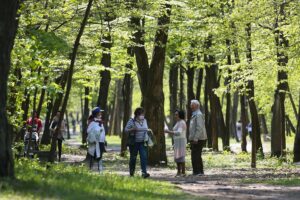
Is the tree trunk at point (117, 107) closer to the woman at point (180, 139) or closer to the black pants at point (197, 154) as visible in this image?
the woman at point (180, 139)

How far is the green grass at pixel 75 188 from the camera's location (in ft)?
27.5

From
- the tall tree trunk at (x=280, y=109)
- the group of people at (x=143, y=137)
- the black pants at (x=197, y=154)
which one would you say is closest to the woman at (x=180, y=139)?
the group of people at (x=143, y=137)

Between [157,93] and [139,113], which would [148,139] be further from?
[157,93]

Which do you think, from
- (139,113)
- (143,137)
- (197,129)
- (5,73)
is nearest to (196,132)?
(197,129)

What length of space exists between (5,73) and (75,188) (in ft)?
7.22

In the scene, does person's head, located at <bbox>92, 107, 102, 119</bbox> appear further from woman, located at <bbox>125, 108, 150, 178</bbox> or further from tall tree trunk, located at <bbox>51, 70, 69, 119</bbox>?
tall tree trunk, located at <bbox>51, 70, 69, 119</bbox>

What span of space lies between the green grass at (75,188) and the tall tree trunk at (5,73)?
32 centimetres

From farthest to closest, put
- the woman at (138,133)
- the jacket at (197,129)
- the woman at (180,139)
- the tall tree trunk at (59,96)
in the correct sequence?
the tall tree trunk at (59,96)
the woman at (180,139)
the jacket at (197,129)
the woman at (138,133)

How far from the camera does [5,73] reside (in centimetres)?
934

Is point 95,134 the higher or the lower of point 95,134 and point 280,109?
the lower

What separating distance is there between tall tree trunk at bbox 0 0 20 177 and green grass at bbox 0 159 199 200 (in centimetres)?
32

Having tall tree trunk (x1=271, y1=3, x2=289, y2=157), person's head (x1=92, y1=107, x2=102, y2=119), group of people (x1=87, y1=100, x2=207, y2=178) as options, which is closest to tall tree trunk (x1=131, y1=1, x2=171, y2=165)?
group of people (x1=87, y1=100, x2=207, y2=178)

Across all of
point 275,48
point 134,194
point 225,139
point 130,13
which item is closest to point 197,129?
point 130,13

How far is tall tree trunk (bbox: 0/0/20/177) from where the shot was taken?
9164mm
